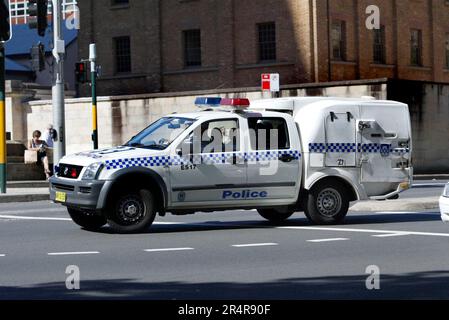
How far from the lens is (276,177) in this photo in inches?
653

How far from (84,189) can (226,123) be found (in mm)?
2664

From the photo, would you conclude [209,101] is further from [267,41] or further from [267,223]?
[267,41]

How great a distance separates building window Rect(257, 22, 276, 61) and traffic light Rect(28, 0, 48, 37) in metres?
20.3

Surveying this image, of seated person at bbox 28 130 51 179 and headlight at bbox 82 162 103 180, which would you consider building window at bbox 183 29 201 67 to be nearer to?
seated person at bbox 28 130 51 179

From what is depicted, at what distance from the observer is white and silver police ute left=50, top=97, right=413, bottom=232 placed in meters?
15.5

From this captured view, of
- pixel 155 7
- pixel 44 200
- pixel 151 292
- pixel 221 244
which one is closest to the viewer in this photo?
pixel 151 292

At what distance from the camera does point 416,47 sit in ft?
161

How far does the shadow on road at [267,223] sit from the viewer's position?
55.1 feet

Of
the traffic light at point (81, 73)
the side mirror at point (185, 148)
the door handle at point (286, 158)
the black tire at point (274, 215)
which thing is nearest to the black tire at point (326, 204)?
the door handle at point (286, 158)

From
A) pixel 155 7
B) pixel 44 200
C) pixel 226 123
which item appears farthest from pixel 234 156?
pixel 155 7

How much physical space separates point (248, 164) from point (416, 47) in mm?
34357

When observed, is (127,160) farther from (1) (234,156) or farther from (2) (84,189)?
(1) (234,156)

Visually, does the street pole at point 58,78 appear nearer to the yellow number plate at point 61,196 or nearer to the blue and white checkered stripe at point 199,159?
the yellow number plate at point 61,196

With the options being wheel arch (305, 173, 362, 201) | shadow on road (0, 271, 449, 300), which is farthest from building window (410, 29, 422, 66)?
shadow on road (0, 271, 449, 300)
